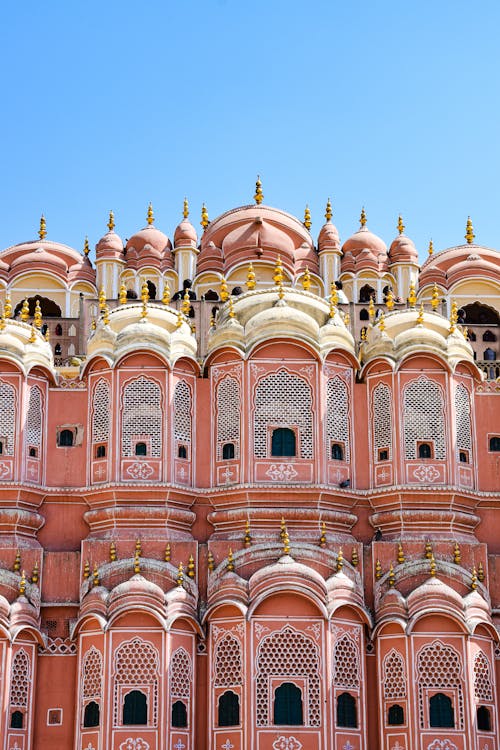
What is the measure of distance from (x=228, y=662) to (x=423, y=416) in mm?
6348

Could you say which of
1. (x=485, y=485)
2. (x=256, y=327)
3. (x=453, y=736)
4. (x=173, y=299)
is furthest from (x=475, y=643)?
(x=173, y=299)

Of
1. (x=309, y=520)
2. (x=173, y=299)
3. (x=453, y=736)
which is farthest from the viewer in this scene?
(x=173, y=299)

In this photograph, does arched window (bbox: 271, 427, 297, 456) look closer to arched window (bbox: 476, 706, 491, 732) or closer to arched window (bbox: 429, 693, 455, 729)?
arched window (bbox: 429, 693, 455, 729)

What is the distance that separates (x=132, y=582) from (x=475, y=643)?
639 cm

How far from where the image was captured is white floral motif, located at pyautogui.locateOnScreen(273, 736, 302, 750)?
81.4ft

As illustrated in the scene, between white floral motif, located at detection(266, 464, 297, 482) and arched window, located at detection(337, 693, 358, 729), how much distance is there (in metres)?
4.32

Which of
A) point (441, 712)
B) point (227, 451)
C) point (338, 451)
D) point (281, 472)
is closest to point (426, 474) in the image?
point (338, 451)

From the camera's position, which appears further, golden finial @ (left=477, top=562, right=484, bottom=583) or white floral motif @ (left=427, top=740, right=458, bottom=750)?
golden finial @ (left=477, top=562, right=484, bottom=583)

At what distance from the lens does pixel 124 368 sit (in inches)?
1109

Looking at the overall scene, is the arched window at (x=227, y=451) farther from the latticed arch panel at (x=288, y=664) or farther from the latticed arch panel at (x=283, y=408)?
the latticed arch panel at (x=288, y=664)

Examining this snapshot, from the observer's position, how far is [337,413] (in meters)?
28.1

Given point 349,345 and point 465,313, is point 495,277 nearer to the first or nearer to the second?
point 465,313

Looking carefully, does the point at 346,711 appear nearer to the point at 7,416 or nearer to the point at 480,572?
the point at 480,572

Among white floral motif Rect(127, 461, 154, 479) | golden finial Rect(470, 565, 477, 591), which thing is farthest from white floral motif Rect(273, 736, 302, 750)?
white floral motif Rect(127, 461, 154, 479)
